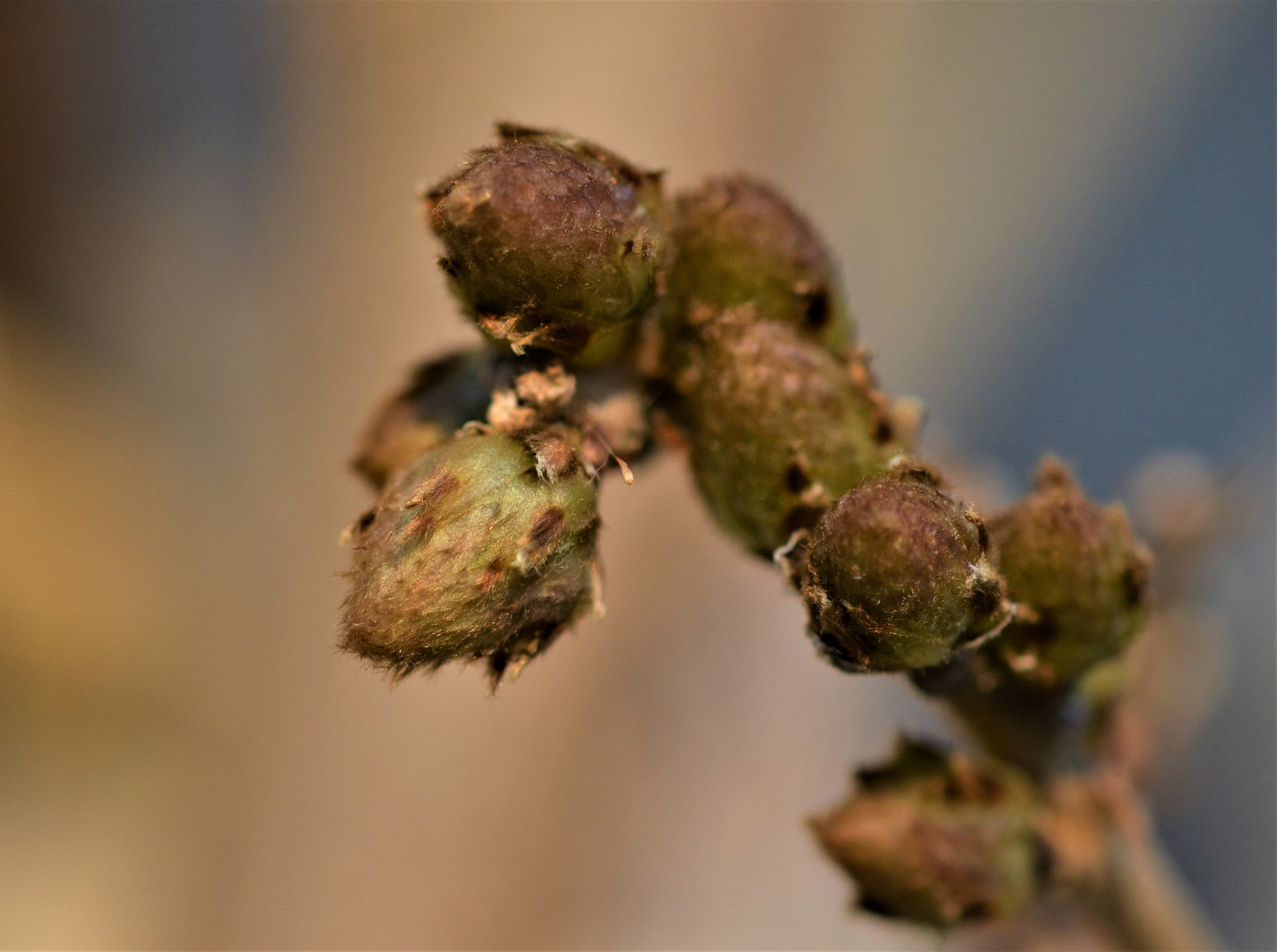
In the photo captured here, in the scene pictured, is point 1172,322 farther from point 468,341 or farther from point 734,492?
point 734,492

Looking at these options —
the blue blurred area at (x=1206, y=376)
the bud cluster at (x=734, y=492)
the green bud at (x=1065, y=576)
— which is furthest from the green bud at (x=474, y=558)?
the blue blurred area at (x=1206, y=376)

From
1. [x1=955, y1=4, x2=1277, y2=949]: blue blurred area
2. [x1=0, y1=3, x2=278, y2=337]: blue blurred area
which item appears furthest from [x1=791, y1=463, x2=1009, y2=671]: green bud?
[x1=0, y1=3, x2=278, y2=337]: blue blurred area

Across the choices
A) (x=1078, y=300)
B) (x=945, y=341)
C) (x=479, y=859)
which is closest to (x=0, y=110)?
(x=479, y=859)

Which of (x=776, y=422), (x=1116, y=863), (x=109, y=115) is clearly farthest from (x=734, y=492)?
(x=109, y=115)

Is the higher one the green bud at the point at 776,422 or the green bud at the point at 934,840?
the green bud at the point at 776,422

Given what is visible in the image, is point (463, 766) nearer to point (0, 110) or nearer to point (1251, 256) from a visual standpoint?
point (0, 110)

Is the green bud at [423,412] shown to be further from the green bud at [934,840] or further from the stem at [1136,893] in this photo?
the stem at [1136,893]

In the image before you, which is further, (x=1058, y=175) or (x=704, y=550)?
(x=1058, y=175)
